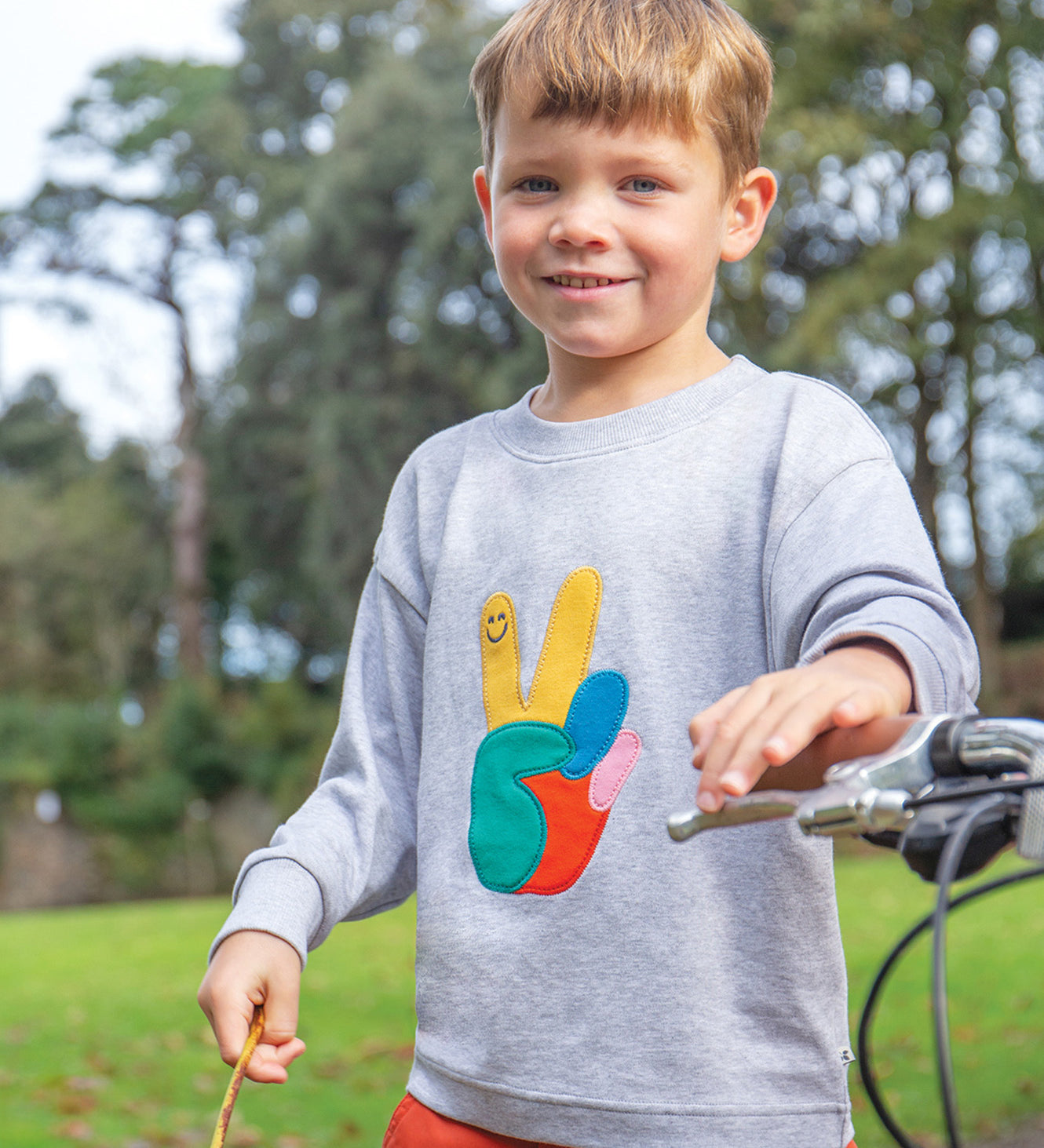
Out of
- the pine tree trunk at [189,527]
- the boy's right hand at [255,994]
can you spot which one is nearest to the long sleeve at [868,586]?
the boy's right hand at [255,994]

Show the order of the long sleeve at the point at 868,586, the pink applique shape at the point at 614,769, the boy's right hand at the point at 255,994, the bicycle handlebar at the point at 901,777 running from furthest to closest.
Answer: the pink applique shape at the point at 614,769 → the boy's right hand at the point at 255,994 → the long sleeve at the point at 868,586 → the bicycle handlebar at the point at 901,777

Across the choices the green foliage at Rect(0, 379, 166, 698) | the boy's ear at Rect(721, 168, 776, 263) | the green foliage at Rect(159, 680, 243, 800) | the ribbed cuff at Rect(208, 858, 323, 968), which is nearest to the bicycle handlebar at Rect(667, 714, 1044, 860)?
the ribbed cuff at Rect(208, 858, 323, 968)

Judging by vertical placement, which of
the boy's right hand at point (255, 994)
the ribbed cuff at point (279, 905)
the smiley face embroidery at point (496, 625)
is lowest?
the boy's right hand at point (255, 994)

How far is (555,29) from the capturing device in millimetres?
1410

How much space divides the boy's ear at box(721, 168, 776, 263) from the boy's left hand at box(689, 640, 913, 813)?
0.76 meters

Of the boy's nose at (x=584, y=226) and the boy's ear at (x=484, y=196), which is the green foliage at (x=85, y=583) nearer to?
the boy's ear at (x=484, y=196)

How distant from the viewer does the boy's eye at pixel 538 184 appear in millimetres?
1426

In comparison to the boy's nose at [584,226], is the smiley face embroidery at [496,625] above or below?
below

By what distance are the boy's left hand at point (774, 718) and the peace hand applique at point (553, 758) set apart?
18.8 inches

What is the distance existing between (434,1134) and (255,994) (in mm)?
306

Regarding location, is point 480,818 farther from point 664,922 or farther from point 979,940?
point 979,940

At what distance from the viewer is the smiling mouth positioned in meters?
1.43

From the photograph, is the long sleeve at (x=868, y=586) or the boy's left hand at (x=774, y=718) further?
the long sleeve at (x=868, y=586)

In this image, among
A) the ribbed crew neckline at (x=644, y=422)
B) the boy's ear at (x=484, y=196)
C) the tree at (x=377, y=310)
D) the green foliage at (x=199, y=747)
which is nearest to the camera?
the ribbed crew neckline at (x=644, y=422)
